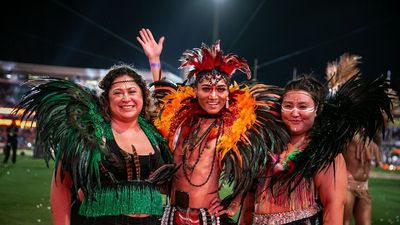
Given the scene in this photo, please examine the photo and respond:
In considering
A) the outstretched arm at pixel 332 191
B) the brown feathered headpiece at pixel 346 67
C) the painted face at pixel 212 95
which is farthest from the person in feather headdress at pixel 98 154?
the brown feathered headpiece at pixel 346 67

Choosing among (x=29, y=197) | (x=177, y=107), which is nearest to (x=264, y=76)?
(x=29, y=197)

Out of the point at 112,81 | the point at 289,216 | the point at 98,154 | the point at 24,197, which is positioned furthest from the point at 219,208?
the point at 24,197

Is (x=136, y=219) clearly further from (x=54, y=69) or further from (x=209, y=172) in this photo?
(x=54, y=69)

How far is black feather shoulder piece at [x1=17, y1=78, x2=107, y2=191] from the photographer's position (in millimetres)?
3287

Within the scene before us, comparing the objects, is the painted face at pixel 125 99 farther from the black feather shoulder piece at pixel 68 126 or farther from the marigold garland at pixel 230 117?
the marigold garland at pixel 230 117

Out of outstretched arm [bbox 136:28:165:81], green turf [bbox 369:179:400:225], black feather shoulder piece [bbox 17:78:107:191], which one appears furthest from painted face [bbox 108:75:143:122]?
green turf [bbox 369:179:400:225]

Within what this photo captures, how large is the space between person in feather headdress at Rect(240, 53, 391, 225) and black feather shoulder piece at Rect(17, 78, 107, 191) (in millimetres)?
1295

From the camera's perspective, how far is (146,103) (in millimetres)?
3801

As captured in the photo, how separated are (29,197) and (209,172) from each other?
21.2ft

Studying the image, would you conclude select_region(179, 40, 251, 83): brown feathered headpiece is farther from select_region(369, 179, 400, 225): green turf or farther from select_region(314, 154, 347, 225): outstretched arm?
select_region(369, 179, 400, 225): green turf

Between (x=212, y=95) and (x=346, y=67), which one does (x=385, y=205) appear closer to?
(x=346, y=67)

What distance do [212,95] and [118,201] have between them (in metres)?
1.21

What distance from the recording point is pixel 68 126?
11.0ft

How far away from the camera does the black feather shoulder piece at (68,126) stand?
3287 mm
